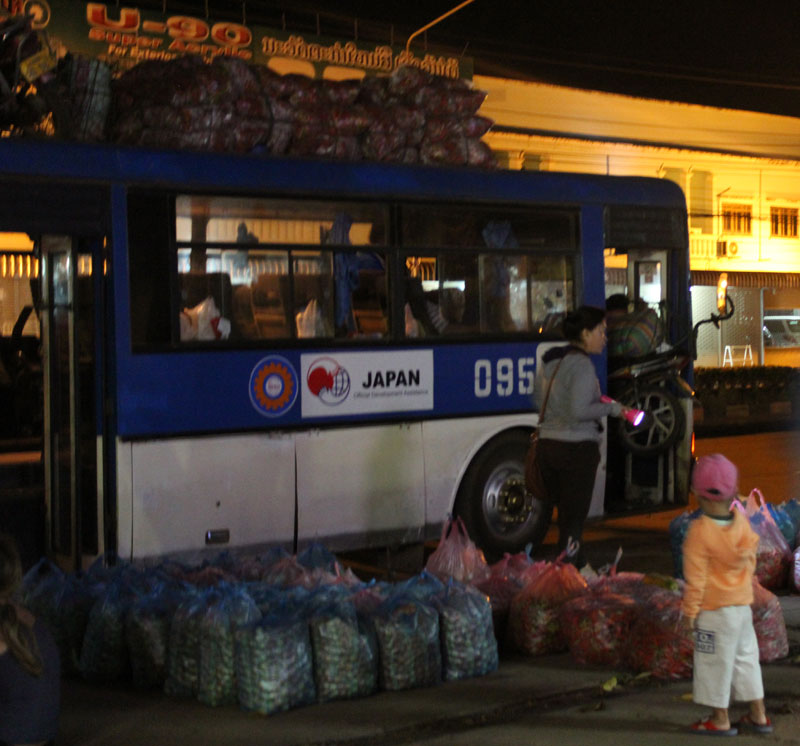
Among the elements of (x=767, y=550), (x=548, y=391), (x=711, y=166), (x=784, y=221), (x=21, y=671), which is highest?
(x=711, y=166)

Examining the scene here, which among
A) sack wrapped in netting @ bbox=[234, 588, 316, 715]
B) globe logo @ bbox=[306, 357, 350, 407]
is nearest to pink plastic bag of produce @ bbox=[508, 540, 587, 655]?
sack wrapped in netting @ bbox=[234, 588, 316, 715]

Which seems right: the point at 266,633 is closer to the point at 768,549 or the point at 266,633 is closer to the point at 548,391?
the point at 548,391

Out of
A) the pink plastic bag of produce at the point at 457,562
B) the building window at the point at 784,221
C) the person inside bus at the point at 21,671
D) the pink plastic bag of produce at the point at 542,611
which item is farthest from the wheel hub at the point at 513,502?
the building window at the point at 784,221

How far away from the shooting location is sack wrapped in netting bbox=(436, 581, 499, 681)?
A: 6.13 metres

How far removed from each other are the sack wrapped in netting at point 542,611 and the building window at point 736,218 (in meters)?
33.0

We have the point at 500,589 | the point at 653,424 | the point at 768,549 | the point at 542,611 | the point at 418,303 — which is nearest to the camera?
the point at 542,611

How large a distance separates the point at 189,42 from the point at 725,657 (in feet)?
53.4

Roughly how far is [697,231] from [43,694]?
1386 inches

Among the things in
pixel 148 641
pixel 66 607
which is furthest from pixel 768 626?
pixel 66 607

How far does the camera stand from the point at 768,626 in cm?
645

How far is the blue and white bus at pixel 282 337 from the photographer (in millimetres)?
7793

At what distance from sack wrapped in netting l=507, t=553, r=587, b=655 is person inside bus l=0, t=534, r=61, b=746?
2.95m

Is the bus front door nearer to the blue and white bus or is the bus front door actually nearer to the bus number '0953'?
the blue and white bus

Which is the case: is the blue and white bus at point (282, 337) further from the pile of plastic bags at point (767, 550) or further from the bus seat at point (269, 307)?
the pile of plastic bags at point (767, 550)
